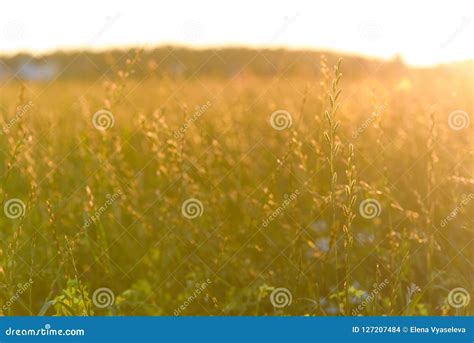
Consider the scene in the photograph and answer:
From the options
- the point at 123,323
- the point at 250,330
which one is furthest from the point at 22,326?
the point at 250,330

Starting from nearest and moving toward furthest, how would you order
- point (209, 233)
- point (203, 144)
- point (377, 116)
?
point (377, 116) < point (209, 233) < point (203, 144)

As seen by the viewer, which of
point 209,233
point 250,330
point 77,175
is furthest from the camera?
point 77,175

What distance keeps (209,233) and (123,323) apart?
57 cm

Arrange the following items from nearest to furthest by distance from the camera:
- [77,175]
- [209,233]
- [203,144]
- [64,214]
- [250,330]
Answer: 1. [250,330]
2. [209,233]
3. [203,144]
4. [64,214]
5. [77,175]

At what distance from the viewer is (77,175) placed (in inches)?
140

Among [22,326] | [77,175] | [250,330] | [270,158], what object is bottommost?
A: [22,326]

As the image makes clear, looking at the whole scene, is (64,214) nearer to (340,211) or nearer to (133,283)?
(133,283)

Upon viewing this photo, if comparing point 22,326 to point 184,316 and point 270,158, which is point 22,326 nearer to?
point 184,316

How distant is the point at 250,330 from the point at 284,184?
166 cm

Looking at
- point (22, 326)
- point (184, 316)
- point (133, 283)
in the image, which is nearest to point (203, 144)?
point (133, 283)

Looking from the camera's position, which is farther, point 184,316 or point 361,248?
point 361,248

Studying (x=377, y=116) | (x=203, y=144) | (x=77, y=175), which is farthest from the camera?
(x=77, y=175)

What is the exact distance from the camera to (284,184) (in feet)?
12.1

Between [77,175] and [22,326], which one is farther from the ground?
[77,175]
